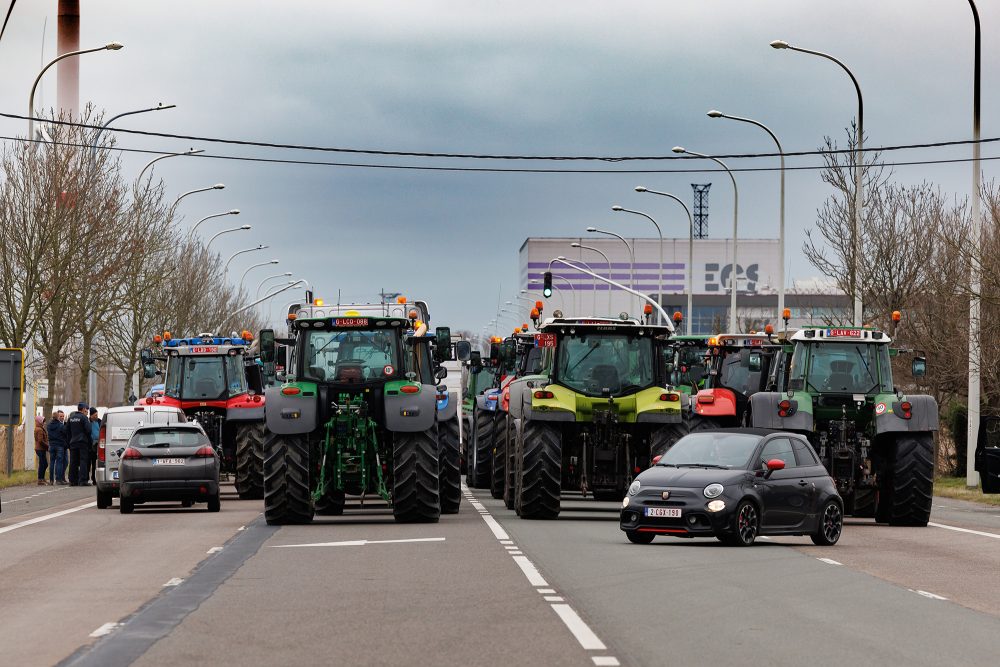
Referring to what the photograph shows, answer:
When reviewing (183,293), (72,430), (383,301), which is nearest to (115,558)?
(383,301)

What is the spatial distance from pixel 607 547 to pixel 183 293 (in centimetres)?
4670

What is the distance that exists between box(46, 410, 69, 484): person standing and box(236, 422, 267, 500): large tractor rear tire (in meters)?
8.42

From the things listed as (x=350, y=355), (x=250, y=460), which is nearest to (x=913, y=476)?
(x=350, y=355)

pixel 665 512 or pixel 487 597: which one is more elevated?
pixel 665 512

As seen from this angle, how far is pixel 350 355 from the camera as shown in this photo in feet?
83.1

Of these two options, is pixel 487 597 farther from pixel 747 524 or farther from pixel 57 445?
pixel 57 445

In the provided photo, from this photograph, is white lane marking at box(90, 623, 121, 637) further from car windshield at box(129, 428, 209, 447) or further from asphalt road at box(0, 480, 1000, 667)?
car windshield at box(129, 428, 209, 447)

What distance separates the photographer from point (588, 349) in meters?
26.5

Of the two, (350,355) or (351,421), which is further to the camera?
(350,355)

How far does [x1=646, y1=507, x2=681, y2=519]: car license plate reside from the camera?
67.2 feet

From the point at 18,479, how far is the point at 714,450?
25.7 metres

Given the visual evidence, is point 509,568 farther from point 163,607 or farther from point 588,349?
point 588,349

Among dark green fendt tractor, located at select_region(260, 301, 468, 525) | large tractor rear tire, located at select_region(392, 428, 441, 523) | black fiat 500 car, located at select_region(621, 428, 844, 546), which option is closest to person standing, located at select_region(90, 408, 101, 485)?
dark green fendt tractor, located at select_region(260, 301, 468, 525)

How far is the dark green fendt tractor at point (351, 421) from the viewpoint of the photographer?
24109 millimetres
